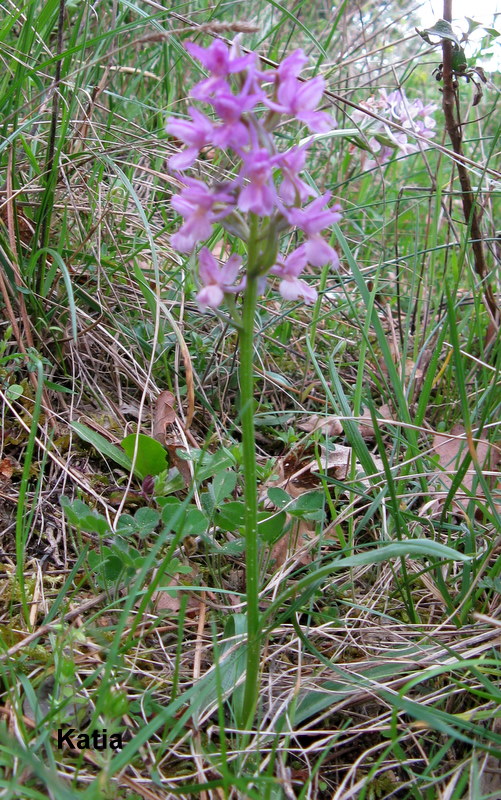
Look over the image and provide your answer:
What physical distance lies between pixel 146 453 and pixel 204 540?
29 centimetres

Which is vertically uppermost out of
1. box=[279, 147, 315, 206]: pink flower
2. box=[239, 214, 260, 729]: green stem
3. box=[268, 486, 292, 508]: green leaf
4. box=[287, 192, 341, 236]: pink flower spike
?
box=[279, 147, 315, 206]: pink flower

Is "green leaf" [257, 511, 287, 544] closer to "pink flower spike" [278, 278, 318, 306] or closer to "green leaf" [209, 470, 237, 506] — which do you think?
"green leaf" [209, 470, 237, 506]

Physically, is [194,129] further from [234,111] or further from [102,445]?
[102,445]

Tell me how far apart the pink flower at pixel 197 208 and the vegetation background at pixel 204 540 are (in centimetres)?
31

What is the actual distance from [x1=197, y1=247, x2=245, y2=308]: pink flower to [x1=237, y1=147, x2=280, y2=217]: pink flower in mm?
147

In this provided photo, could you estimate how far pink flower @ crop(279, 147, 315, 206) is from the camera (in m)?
1.04

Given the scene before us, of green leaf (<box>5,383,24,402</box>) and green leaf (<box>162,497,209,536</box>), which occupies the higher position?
green leaf (<box>5,383,24,402</box>)

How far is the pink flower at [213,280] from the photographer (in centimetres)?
109

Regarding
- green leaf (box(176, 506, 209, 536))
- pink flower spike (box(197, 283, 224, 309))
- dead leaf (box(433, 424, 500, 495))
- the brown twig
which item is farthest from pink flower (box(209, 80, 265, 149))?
the brown twig

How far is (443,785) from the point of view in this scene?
1.12 m

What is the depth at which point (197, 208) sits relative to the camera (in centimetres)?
106

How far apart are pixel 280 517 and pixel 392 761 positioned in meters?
0.53

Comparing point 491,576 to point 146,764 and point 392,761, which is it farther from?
point 146,764

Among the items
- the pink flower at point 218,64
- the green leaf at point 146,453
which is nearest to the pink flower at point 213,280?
the pink flower at point 218,64
